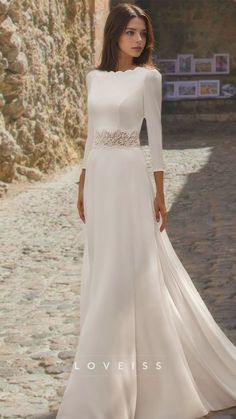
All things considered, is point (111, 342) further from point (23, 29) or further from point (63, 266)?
point (23, 29)

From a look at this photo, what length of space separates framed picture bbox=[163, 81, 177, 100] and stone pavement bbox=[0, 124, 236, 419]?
26.2ft

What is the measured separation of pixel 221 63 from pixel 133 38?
18.0m

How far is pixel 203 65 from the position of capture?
2072 centimetres

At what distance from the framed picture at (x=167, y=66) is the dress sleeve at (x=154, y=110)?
17752 millimetres

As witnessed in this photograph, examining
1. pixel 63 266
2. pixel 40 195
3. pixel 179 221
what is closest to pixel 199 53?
pixel 40 195

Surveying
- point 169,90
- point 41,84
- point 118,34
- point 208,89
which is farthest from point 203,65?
point 118,34

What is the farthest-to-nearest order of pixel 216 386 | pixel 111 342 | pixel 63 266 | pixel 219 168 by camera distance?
pixel 219 168, pixel 63 266, pixel 216 386, pixel 111 342

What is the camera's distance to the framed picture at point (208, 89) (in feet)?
66.9

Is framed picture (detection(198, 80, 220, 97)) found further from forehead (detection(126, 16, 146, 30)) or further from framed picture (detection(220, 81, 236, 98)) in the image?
forehead (detection(126, 16, 146, 30))

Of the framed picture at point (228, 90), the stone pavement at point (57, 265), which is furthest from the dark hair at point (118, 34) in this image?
the framed picture at point (228, 90)

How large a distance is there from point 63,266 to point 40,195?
383cm

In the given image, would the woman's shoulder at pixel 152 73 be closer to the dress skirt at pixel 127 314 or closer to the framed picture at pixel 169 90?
the dress skirt at pixel 127 314

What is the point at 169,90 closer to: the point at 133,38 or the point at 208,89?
the point at 208,89

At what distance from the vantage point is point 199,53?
20.8m
